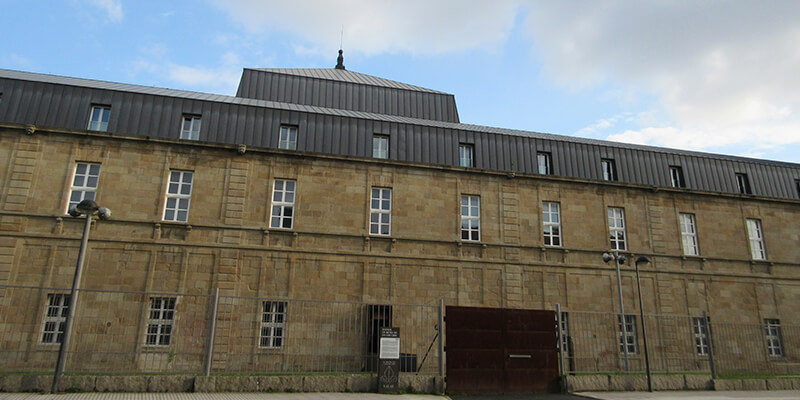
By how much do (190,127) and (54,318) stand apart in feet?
29.9

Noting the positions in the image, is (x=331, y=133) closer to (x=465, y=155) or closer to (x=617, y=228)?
(x=465, y=155)

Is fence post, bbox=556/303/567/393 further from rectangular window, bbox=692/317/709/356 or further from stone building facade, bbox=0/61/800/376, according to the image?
rectangular window, bbox=692/317/709/356

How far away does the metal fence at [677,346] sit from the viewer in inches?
656

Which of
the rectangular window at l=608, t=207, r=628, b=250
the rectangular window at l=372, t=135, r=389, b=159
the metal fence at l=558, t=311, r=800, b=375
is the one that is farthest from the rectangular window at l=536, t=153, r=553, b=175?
the rectangular window at l=372, t=135, r=389, b=159

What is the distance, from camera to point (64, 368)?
12766 millimetres

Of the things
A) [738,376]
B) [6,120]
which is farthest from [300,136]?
[738,376]

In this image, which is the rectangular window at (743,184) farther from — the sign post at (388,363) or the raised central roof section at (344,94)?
the sign post at (388,363)

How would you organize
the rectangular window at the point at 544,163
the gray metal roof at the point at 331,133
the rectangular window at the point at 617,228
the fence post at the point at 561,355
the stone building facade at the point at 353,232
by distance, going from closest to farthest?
1. the fence post at the point at 561,355
2. the stone building facade at the point at 353,232
3. the gray metal roof at the point at 331,133
4. the rectangular window at the point at 617,228
5. the rectangular window at the point at 544,163

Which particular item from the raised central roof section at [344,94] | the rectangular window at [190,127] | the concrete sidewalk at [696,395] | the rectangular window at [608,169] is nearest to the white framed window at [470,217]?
the rectangular window at [608,169]

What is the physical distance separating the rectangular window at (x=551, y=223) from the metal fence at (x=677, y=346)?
13.5ft

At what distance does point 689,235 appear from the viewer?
2550 centimetres

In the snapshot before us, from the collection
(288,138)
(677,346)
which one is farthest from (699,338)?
(288,138)

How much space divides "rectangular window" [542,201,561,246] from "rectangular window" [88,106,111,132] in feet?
66.3

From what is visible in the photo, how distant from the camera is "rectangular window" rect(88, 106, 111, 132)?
2100 centimetres
